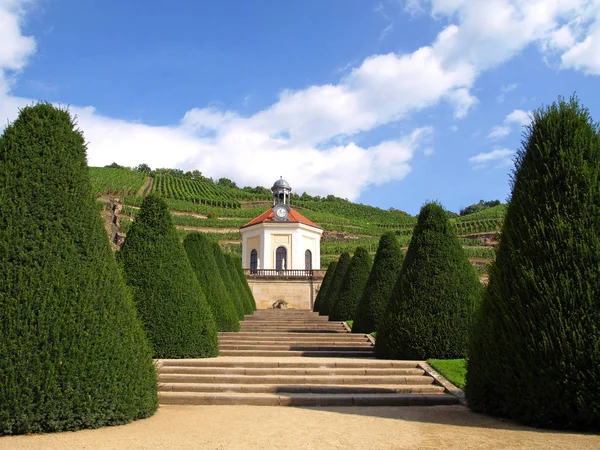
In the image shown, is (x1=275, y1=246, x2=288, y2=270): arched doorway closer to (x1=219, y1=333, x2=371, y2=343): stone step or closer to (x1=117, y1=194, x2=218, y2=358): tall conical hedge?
(x1=219, y1=333, x2=371, y2=343): stone step

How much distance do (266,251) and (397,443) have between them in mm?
38053

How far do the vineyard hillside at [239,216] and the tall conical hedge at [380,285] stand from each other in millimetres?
34595

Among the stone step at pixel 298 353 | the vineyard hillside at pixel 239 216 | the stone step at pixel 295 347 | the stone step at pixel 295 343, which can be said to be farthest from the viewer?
the vineyard hillside at pixel 239 216

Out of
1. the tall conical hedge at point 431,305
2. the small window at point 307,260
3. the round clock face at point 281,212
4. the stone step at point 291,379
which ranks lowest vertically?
the stone step at point 291,379

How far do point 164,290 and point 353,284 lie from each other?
11894 mm

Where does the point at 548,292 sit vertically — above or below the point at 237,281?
below

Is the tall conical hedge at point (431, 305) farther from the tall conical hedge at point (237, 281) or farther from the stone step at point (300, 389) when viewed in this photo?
the tall conical hedge at point (237, 281)

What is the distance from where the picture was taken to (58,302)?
6.84 metres

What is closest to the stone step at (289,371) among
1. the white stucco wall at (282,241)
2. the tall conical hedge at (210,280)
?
the tall conical hedge at (210,280)

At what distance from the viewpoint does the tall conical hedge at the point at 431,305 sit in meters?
12.5

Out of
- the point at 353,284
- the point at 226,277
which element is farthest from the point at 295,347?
the point at 353,284

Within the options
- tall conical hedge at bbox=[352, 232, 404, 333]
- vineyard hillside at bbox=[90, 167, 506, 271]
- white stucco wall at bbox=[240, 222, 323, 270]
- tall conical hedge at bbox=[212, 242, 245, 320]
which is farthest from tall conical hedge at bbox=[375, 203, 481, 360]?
vineyard hillside at bbox=[90, 167, 506, 271]

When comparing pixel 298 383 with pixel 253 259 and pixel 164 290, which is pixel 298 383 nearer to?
pixel 164 290

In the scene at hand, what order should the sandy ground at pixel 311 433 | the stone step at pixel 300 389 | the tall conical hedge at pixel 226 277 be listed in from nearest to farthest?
the sandy ground at pixel 311 433
the stone step at pixel 300 389
the tall conical hedge at pixel 226 277
